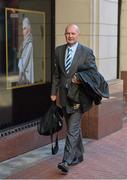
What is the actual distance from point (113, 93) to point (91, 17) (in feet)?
5.12

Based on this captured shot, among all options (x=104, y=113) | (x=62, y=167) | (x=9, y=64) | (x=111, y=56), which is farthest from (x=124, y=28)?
(x=62, y=167)

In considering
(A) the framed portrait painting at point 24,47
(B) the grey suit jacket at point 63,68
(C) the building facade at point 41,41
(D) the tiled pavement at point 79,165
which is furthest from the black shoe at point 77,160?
(A) the framed portrait painting at point 24,47

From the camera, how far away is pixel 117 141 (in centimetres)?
865

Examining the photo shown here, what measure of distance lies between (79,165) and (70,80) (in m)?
1.27

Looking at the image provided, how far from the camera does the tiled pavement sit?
6516 mm

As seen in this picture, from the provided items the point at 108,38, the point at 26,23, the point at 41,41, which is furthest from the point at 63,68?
the point at 108,38

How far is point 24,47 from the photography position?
26.4 feet

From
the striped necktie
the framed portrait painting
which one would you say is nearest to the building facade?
the framed portrait painting

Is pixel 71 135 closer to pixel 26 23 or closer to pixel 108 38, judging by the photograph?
pixel 26 23

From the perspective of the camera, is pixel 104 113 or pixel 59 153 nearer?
pixel 59 153

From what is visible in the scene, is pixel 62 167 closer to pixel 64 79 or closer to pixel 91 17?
pixel 64 79

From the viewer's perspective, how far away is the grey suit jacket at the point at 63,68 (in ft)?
21.7

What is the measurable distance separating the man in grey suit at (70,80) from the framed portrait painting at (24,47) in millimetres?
1176

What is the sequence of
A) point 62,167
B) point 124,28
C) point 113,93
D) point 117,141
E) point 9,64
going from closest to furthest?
point 62,167, point 9,64, point 117,141, point 113,93, point 124,28
